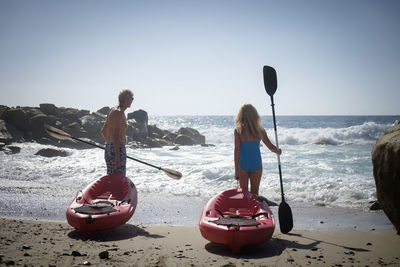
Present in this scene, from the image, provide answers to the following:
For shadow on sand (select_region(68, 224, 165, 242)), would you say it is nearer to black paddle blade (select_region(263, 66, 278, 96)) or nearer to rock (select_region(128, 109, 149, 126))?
black paddle blade (select_region(263, 66, 278, 96))

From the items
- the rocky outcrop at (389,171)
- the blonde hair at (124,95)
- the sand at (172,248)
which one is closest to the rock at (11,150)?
the sand at (172,248)

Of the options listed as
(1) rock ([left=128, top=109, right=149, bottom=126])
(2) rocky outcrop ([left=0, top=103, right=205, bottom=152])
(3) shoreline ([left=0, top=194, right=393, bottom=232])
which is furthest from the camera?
(1) rock ([left=128, top=109, right=149, bottom=126])

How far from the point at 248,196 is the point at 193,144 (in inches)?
737

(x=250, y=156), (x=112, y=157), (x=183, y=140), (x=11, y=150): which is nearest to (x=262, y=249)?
(x=250, y=156)

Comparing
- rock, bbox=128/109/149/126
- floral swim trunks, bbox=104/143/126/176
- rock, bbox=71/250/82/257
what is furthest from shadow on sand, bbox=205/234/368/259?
rock, bbox=128/109/149/126

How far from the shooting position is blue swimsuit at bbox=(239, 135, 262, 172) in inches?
170

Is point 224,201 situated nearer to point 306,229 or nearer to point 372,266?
point 306,229

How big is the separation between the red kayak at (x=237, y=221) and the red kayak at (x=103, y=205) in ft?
3.32

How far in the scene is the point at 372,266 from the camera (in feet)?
9.85

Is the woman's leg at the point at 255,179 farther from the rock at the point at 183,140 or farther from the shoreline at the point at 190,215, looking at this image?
the rock at the point at 183,140

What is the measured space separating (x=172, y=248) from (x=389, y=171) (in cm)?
253

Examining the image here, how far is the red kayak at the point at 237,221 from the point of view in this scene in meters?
3.33

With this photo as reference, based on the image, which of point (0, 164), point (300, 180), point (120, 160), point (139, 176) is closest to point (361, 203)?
point (300, 180)

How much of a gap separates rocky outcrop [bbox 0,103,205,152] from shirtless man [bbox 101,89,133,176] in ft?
38.7
